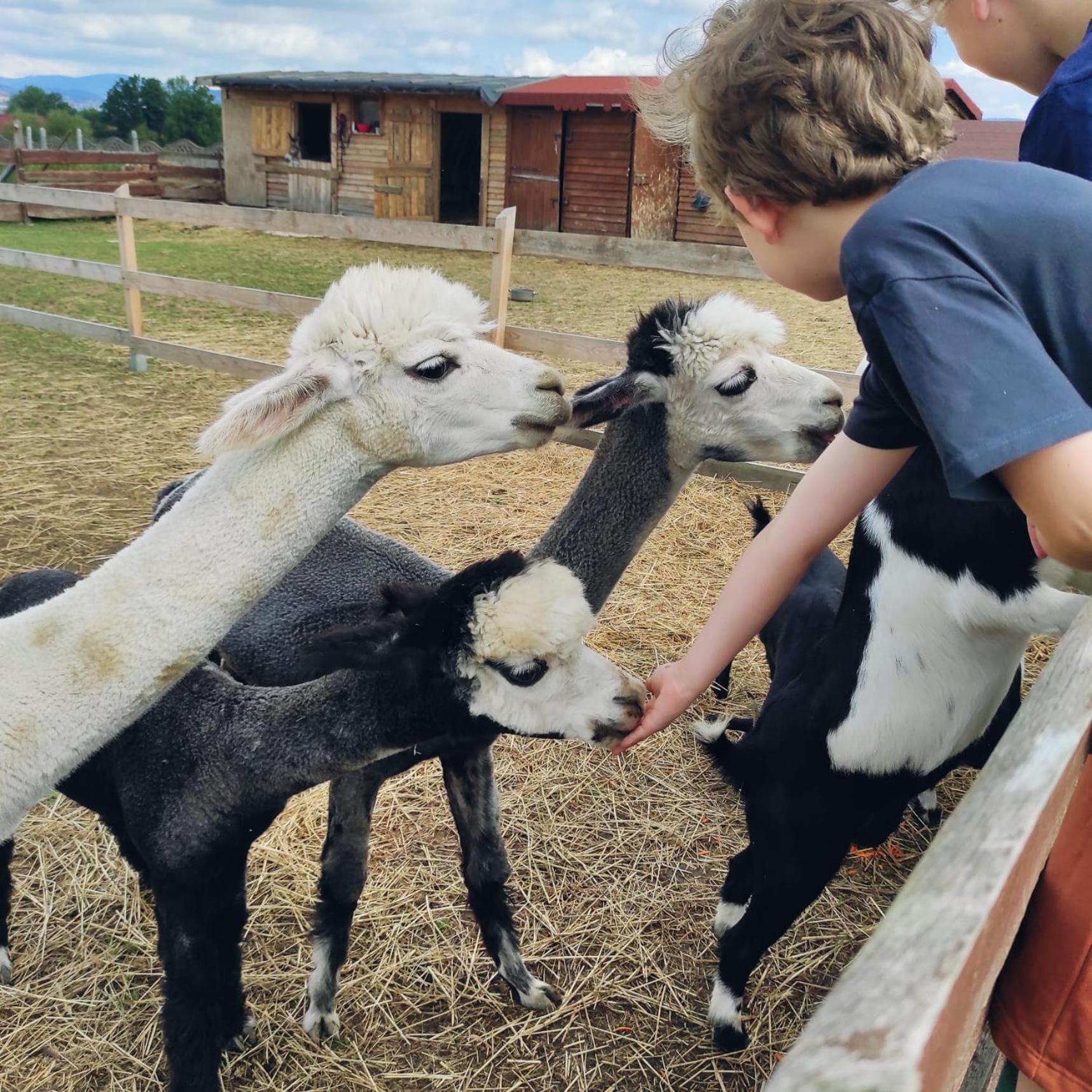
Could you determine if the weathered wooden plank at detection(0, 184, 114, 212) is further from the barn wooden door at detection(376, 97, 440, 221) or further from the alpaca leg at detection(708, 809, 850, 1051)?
the barn wooden door at detection(376, 97, 440, 221)

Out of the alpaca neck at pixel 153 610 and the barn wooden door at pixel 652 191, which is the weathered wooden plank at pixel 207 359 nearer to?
the alpaca neck at pixel 153 610

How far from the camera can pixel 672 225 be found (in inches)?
720

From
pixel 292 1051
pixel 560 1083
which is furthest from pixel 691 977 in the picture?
pixel 292 1051

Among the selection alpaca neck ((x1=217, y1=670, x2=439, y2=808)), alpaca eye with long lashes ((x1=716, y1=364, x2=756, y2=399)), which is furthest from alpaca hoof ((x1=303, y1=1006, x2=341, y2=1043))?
alpaca eye with long lashes ((x1=716, y1=364, x2=756, y2=399))

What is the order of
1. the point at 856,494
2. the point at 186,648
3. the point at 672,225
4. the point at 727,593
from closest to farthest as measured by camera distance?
the point at 856,494
the point at 727,593
the point at 186,648
the point at 672,225

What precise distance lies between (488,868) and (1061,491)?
6.58ft

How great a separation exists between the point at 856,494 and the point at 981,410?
690mm

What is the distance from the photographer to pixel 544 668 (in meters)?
1.90

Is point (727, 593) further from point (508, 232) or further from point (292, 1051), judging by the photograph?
point (508, 232)

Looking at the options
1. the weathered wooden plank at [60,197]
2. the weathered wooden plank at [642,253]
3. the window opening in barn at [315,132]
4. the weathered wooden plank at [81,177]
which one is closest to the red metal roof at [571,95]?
the window opening in barn at [315,132]

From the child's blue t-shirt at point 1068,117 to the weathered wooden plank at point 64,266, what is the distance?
7.96 meters

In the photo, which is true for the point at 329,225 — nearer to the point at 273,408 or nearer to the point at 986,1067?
the point at 273,408

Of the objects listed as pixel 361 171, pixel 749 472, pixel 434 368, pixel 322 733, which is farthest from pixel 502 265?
pixel 361 171

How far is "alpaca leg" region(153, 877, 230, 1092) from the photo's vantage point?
6.46 feet
